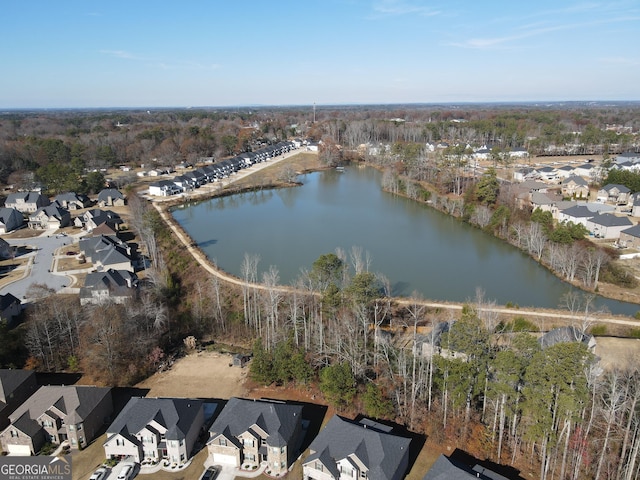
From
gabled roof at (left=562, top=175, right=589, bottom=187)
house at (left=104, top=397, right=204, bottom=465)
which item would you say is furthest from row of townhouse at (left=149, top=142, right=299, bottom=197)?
gabled roof at (left=562, top=175, right=589, bottom=187)

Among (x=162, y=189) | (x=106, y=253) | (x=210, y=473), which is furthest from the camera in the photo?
(x=162, y=189)

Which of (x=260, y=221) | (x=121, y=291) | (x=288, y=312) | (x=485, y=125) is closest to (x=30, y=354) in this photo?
(x=121, y=291)

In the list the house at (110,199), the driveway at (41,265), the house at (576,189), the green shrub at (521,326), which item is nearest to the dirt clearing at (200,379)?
the driveway at (41,265)

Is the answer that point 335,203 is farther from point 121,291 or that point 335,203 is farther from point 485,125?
Answer: point 485,125

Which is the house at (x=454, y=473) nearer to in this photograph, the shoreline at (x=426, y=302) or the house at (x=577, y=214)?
the shoreline at (x=426, y=302)

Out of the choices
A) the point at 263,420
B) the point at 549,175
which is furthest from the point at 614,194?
the point at 263,420

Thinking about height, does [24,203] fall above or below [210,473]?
above

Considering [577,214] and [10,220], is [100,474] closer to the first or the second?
[10,220]

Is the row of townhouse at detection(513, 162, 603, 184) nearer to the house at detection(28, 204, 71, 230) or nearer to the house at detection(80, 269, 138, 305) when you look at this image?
the house at detection(80, 269, 138, 305)
